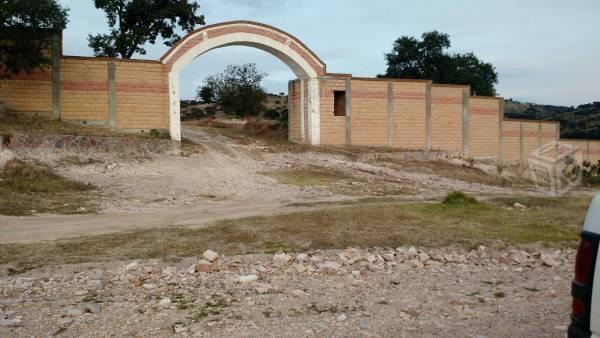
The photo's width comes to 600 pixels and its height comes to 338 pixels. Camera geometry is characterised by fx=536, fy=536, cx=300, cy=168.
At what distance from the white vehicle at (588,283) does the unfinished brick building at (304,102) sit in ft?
76.3

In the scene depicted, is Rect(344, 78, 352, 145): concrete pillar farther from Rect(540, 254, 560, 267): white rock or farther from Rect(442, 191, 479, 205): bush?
Rect(540, 254, 560, 267): white rock

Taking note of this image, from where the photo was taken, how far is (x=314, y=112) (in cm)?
2809

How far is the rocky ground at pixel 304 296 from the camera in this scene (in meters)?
5.21

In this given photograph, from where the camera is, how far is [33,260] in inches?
305

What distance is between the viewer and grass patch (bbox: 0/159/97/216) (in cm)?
1340

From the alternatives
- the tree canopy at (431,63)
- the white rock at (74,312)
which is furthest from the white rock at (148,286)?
the tree canopy at (431,63)

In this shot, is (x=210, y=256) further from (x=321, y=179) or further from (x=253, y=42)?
(x=253, y=42)

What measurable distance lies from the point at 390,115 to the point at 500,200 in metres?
13.1

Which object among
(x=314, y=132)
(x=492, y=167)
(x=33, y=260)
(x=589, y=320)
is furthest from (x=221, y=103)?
(x=589, y=320)

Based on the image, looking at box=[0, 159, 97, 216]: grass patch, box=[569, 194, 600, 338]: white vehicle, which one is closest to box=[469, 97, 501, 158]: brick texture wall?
box=[0, 159, 97, 216]: grass patch

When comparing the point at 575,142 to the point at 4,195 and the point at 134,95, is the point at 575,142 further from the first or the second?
the point at 4,195

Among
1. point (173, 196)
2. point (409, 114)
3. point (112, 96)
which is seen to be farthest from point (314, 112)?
point (173, 196)

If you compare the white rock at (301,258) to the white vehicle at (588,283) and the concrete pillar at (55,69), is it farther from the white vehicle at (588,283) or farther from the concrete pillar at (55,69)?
the concrete pillar at (55,69)

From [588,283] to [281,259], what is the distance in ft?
17.8
